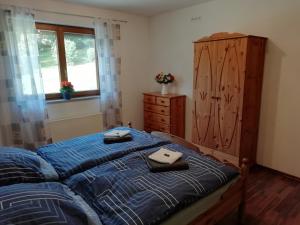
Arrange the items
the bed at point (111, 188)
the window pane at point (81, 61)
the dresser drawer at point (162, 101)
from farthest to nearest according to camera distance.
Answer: the dresser drawer at point (162, 101) → the window pane at point (81, 61) → the bed at point (111, 188)

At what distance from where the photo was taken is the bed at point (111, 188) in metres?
1.15

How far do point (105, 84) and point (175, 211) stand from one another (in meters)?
2.75

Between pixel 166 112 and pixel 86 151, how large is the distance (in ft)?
6.18

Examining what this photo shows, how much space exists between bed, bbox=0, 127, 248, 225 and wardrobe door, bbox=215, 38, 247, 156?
1.03 meters

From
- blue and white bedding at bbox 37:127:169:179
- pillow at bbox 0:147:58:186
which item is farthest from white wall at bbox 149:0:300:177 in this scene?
pillow at bbox 0:147:58:186

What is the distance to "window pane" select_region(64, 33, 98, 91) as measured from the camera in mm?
3484

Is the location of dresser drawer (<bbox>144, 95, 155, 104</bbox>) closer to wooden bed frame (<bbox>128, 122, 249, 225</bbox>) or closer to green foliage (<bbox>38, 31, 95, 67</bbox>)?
green foliage (<bbox>38, 31, 95, 67</bbox>)

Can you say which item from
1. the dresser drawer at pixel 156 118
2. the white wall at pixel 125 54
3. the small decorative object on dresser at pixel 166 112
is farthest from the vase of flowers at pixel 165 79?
the white wall at pixel 125 54

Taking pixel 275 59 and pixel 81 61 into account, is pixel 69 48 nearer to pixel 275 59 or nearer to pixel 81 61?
A: pixel 81 61

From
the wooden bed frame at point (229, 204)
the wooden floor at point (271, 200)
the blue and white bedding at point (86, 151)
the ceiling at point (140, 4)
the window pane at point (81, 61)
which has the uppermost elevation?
the ceiling at point (140, 4)

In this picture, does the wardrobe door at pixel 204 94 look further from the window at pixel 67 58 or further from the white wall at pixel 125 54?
the window at pixel 67 58

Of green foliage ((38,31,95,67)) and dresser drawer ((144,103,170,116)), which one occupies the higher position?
green foliage ((38,31,95,67))

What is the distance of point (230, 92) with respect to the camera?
2.75m

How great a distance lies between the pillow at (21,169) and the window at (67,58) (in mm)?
1810
